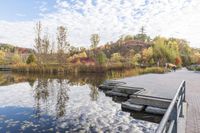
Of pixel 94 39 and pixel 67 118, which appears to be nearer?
pixel 67 118

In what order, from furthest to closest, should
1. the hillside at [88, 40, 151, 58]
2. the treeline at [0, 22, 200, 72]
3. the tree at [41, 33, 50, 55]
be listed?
the hillside at [88, 40, 151, 58] < the tree at [41, 33, 50, 55] < the treeline at [0, 22, 200, 72]

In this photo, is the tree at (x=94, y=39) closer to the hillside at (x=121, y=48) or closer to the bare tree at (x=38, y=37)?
the bare tree at (x=38, y=37)

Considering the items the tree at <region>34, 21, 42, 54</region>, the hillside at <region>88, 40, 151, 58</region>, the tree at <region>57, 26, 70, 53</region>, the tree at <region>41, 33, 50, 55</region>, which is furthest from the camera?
the hillside at <region>88, 40, 151, 58</region>

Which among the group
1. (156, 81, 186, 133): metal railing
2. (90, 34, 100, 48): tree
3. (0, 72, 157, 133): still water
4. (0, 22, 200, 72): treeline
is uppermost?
(90, 34, 100, 48): tree

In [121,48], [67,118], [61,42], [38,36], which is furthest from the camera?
[121,48]

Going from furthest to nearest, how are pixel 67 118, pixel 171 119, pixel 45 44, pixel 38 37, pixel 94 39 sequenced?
pixel 94 39 < pixel 45 44 < pixel 38 37 < pixel 67 118 < pixel 171 119

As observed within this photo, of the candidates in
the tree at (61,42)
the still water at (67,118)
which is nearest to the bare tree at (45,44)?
the tree at (61,42)

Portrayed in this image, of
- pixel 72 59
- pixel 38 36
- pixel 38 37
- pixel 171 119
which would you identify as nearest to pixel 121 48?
pixel 72 59

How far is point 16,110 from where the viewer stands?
940 centimetres

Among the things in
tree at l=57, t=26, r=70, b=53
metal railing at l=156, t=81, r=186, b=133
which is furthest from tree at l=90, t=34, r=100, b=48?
metal railing at l=156, t=81, r=186, b=133

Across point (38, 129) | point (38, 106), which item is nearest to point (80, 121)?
point (38, 129)

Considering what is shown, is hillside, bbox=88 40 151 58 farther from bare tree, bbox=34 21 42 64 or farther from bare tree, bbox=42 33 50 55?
bare tree, bbox=34 21 42 64

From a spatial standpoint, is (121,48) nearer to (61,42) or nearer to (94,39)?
(94,39)

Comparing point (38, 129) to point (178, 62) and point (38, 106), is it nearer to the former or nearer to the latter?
point (38, 106)
